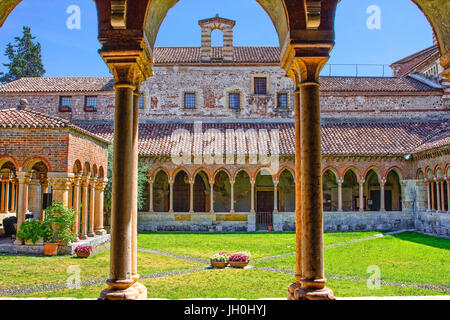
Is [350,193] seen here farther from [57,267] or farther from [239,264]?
[57,267]

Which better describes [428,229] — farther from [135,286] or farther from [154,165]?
[135,286]

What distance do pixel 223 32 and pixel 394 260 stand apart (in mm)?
20848

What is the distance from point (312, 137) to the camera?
4.93 metres

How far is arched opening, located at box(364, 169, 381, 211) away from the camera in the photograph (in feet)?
88.2

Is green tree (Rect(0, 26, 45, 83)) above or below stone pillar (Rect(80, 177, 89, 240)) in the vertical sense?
above

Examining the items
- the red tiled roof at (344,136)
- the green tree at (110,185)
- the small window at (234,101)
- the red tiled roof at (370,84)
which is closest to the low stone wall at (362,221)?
the red tiled roof at (344,136)

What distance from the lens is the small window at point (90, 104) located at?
28.7 metres

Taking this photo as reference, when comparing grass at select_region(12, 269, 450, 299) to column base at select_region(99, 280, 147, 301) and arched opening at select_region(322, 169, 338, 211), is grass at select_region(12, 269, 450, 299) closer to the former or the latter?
column base at select_region(99, 280, 147, 301)

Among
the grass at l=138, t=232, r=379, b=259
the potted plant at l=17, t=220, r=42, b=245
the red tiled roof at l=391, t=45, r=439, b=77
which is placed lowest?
the grass at l=138, t=232, r=379, b=259

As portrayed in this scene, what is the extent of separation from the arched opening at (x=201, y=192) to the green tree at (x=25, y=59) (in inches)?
1127

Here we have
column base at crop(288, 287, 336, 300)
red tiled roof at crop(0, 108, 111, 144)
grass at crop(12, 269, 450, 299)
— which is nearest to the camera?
column base at crop(288, 287, 336, 300)

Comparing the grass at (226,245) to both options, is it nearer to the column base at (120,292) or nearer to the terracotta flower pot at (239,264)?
the terracotta flower pot at (239,264)

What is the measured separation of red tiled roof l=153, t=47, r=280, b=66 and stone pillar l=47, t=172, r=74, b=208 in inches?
632

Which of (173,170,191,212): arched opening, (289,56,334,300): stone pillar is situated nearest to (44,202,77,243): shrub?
(289,56,334,300): stone pillar
